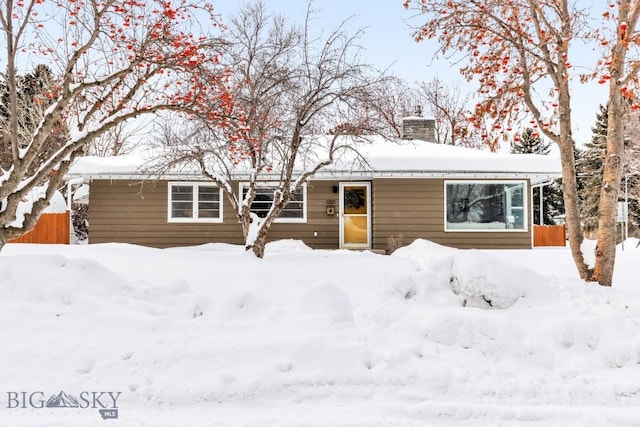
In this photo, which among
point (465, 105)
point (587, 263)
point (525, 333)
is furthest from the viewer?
point (465, 105)

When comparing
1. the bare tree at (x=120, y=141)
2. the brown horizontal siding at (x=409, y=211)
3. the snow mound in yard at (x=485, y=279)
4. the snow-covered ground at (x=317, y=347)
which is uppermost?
the bare tree at (x=120, y=141)

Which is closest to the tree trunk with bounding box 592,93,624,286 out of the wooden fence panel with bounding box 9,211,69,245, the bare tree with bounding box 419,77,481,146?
the wooden fence panel with bounding box 9,211,69,245

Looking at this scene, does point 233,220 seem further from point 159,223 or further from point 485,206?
point 485,206

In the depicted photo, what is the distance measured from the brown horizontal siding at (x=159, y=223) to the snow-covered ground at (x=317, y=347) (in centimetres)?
701

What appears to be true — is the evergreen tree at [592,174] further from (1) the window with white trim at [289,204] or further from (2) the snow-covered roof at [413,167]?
(1) the window with white trim at [289,204]

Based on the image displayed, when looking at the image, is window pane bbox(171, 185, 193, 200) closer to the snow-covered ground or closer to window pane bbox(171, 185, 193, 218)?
window pane bbox(171, 185, 193, 218)

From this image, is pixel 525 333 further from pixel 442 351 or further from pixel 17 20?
pixel 17 20

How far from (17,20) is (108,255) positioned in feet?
12.2

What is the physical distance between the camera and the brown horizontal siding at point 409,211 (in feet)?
41.1

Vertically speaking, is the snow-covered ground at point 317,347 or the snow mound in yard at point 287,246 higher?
the snow mound in yard at point 287,246

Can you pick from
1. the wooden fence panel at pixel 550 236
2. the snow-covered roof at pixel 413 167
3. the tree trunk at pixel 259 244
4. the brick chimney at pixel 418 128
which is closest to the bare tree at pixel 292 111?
the tree trunk at pixel 259 244

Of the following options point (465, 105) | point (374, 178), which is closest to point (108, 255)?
point (374, 178)

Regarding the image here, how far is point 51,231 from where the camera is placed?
42.7ft

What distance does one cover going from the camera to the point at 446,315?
452 cm
